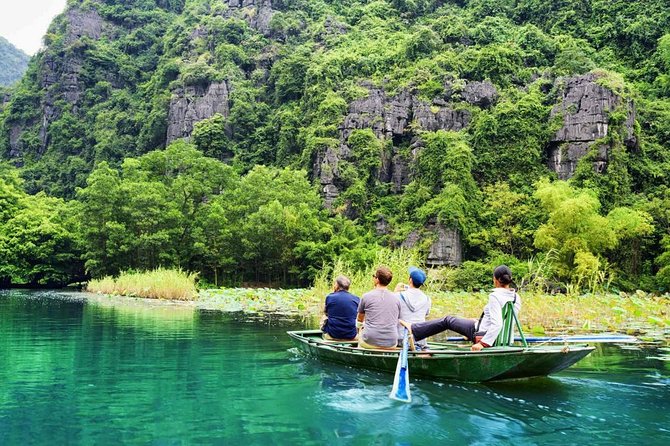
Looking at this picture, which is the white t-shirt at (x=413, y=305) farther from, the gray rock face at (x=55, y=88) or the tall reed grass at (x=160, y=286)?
the gray rock face at (x=55, y=88)

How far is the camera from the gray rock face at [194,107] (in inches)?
1999

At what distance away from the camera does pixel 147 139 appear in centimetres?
5384

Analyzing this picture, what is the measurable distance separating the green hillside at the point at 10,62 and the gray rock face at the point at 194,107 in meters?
63.3

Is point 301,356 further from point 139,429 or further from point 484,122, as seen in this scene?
point 484,122

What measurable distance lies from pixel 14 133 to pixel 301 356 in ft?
217

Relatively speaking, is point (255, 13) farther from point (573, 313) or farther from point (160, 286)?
point (573, 313)

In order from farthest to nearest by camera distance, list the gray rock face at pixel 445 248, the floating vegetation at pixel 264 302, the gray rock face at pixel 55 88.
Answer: the gray rock face at pixel 55 88, the gray rock face at pixel 445 248, the floating vegetation at pixel 264 302

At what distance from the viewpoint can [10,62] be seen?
342 ft

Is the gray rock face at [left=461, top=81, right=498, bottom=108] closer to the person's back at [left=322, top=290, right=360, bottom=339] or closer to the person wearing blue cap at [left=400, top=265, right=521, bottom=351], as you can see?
the person's back at [left=322, top=290, right=360, bottom=339]

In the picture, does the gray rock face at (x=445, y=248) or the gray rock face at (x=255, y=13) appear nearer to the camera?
the gray rock face at (x=445, y=248)

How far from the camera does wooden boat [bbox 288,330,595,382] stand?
20.5 feet

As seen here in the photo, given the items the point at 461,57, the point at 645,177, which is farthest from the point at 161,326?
the point at 461,57

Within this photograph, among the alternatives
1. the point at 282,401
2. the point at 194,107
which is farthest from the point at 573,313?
the point at 194,107

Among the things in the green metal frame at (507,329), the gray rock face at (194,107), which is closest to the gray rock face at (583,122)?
the gray rock face at (194,107)
